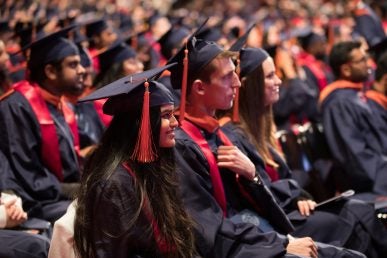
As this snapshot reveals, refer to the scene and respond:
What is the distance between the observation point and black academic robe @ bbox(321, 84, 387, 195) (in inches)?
188

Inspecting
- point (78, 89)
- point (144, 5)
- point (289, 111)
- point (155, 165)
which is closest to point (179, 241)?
point (155, 165)

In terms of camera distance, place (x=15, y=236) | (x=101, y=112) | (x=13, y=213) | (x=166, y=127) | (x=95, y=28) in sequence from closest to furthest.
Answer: (x=166, y=127), (x=15, y=236), (x=13, y=213), (x=101, y=112), (x=95, y=28)

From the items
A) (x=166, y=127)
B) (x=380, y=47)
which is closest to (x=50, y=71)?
(x=166, y=127)

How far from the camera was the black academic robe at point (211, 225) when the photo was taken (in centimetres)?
303

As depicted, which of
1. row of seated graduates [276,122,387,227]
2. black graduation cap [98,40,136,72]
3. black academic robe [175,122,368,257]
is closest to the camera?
black academic robe [175,122,368,257]

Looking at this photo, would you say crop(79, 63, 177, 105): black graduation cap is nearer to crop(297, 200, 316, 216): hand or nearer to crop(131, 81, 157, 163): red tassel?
crop(131, 81, 157, 163): red tassel

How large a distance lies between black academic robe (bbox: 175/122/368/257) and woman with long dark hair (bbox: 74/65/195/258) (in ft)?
0.85

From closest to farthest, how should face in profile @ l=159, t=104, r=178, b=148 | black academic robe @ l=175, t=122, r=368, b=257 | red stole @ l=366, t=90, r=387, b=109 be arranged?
face in profile @ l=159, t=104, r=178, b=148
black academic robe @ l=175, t=122, r=368, b=257
red stole @ l=366, t=90, r=387, b=109

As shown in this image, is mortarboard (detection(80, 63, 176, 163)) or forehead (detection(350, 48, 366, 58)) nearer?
mortarboard (detection(80, 63, 176, 163))

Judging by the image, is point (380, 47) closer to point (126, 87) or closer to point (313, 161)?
point (313, 161)

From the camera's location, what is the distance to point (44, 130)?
13.1 feet

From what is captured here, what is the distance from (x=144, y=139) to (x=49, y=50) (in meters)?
1.83

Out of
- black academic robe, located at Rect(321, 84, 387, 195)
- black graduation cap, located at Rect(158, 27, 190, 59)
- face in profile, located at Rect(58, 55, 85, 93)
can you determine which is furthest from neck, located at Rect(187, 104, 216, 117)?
black graduation cap, located at Rect(158, 27, 190, 59)

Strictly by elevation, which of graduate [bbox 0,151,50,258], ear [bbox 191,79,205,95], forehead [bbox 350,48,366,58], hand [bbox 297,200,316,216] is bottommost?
hand [bbox 297,200,316,216]
